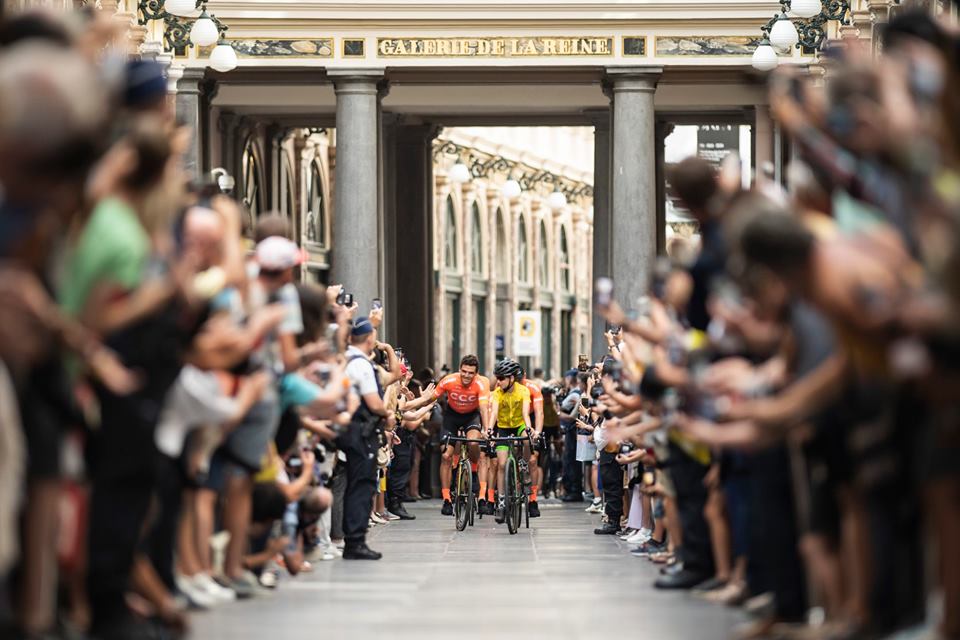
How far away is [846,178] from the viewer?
32.4ft

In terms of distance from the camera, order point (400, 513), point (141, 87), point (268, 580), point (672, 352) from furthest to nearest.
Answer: point (400, 513)
point (268, 580)
point (672, 352)
point (141, 87)

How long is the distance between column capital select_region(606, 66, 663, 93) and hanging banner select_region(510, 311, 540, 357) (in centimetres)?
822

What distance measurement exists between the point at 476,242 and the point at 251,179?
22.1m

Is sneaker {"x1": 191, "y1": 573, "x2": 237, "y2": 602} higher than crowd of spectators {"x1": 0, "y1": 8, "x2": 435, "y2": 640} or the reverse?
the reverse

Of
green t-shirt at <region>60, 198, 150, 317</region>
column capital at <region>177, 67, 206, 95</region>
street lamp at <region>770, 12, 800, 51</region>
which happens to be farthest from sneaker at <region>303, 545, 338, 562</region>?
column capital at <region>177, 67, 206, 95</region>

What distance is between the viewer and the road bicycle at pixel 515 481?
75.4 feet

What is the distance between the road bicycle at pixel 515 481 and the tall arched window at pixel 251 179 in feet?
60.1

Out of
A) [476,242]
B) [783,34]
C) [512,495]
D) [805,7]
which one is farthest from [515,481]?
[476,242]

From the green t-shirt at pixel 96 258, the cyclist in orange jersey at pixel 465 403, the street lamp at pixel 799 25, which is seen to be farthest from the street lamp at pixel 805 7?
the green t-shirt at pixel 96 258

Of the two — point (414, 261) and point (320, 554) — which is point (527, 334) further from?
point (320, 554)

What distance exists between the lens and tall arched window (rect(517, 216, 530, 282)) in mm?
69938

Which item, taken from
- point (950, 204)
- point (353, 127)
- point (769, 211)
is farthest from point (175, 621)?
point (353, 127)

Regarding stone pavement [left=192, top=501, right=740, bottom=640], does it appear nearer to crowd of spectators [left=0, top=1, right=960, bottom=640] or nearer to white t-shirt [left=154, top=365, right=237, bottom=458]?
crowd of spectators [left=0, top=1, right=960, bottom=640]

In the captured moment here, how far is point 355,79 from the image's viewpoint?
3409cm
